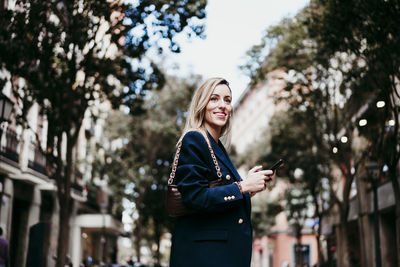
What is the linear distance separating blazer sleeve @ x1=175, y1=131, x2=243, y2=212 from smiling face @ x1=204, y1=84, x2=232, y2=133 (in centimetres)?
19

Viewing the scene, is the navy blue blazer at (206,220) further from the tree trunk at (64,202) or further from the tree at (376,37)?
the tree trunk at (64,202)

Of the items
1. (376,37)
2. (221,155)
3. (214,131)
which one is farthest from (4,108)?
(221,155)

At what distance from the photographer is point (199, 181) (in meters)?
2.68

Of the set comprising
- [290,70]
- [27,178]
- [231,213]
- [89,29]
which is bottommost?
[231,213]

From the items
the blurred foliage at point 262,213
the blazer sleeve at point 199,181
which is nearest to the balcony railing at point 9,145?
the blazer sleeve at point 199,181

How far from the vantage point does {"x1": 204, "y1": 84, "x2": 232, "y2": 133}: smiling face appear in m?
3.02

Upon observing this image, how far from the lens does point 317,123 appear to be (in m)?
22.5

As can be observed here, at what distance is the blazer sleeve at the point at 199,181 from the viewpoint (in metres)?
2.64

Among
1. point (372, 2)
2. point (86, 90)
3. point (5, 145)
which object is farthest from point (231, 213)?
point (5, 145)

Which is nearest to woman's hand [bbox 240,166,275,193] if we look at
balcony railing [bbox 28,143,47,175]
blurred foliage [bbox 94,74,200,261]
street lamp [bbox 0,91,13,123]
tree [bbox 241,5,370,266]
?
street lamp [bbox 0,91,13,123]

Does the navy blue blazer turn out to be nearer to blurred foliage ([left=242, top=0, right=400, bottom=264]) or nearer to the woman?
the woman

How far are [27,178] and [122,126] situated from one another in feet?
29.5

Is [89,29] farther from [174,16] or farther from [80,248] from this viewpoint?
[80,248]

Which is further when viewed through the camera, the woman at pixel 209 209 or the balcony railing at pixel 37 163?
the balcony railing at pixel 37 163
